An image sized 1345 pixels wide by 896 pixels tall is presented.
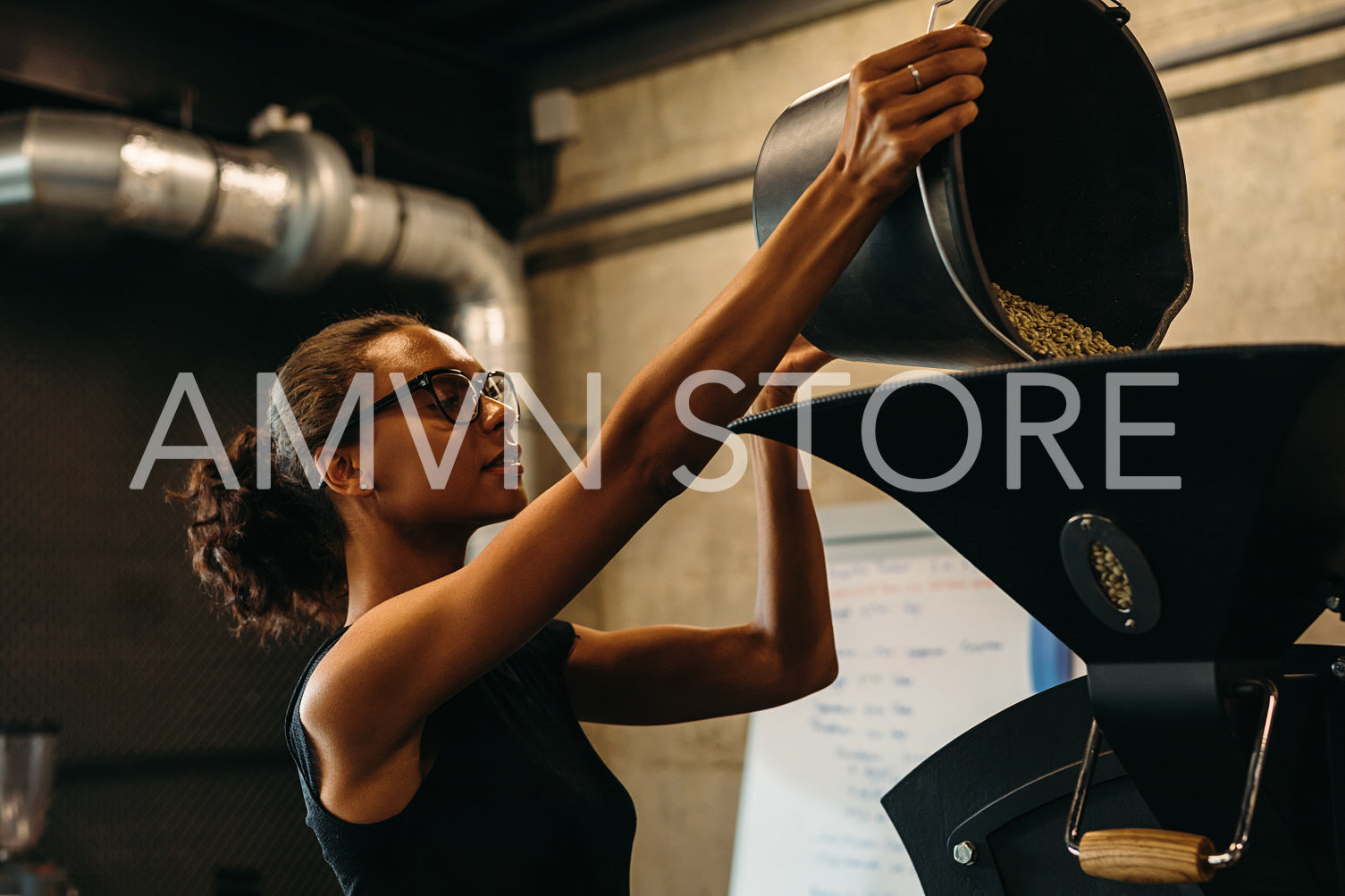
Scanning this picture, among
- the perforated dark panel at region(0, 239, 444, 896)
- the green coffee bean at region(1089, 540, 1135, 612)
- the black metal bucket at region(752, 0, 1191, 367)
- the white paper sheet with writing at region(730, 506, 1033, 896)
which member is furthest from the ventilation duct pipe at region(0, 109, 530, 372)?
the green coffee bean at region(1089, 540, 1135, 612)

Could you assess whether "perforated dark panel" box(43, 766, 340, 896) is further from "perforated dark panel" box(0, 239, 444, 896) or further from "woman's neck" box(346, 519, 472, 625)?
"woman's neck" box(346, 519, 472, 625)

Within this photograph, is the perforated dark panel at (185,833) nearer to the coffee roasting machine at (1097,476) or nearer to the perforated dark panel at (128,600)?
the perforated dark panel at (128,600)

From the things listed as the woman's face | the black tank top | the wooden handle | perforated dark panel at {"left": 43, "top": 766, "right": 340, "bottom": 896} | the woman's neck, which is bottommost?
perforated dark panel at {"left": 43, "top": 766, "right": 340, "bottom": 896}

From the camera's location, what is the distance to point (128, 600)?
3.12 meters

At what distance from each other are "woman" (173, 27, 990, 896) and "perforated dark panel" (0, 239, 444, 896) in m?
1.58

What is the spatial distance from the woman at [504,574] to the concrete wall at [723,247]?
6.12ft

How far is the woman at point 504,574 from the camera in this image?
0.85m

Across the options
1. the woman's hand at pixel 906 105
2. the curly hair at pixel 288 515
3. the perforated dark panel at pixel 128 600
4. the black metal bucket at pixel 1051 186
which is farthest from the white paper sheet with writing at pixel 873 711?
the woman's hand at pixel 906 105

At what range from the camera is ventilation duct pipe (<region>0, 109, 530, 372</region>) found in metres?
2.62

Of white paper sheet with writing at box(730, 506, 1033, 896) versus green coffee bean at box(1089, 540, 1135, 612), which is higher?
green coffee bean at box(1089, 540, 1135, 612)

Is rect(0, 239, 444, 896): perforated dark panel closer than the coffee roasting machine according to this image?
No

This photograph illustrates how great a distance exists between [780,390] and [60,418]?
2445 mm

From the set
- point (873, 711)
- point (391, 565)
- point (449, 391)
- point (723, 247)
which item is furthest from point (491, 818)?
point (723, 247)

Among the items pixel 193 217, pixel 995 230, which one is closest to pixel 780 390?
pixel 995 230
